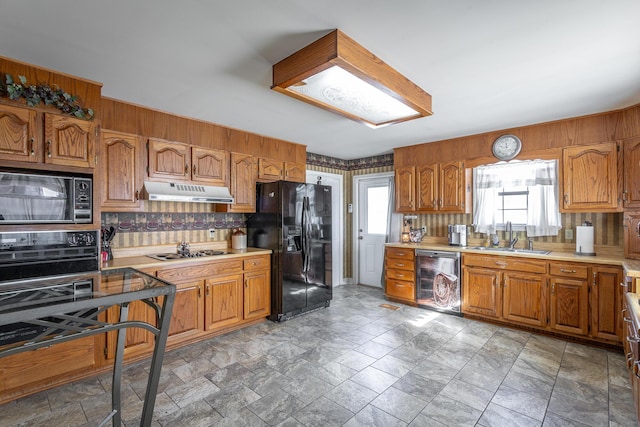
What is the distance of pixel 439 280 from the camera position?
411 centimetres

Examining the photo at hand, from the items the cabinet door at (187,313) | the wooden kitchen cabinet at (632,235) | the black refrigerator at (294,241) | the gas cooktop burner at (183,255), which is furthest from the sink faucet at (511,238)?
the cabinet door at (187,313)

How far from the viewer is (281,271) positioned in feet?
12.5

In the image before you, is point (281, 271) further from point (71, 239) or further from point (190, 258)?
point (71, 239)

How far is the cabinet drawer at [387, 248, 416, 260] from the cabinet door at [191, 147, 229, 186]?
2592mm

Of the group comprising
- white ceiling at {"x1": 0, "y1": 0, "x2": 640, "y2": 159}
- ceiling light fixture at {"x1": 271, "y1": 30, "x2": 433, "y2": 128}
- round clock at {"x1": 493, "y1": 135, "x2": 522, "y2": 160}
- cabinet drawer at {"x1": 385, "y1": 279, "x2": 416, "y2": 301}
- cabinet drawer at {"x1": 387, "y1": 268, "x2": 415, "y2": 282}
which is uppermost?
white ceiling at {"x1": 0, "y1": 0, "x2": 640, "y2": 159}

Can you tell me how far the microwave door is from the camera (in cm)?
216

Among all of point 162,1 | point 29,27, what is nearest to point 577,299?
point 162,1

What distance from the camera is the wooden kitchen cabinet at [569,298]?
10.2 ft

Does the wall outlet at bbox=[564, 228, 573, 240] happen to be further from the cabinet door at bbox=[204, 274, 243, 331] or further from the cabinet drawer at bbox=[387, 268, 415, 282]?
the cabinet door at bbox=[204, 274, 243, 331]

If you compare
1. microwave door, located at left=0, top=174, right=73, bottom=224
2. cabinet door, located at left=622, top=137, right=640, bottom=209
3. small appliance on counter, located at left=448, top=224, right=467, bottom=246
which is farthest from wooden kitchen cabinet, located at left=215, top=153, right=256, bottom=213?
cabinet door, located at left=622, top=137, right=640, bottom=209

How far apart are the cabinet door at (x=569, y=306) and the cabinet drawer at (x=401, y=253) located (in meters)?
1.63

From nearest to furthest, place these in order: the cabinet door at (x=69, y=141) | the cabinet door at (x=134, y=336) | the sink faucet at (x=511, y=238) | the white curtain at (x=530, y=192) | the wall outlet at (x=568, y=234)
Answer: the cabinet door at (x=69, y=141), the cabinet door at (x=134, y=336), the wall outlet at (x=568, y=234), the white curtain at (x=530, y=192), the sink faucet at (x=511, y=238)

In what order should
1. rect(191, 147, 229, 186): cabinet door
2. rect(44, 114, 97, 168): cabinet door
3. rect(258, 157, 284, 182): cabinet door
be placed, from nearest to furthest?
1. rect(44, 114, 97, 168): cabinet door
2. rect(191, 147, 229, 186): cabinet door
3. rect(258, 157, 284, 182): cabinet door

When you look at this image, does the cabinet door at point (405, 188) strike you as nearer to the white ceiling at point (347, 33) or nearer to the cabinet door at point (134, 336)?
the white ceiling at point (347, 33)
